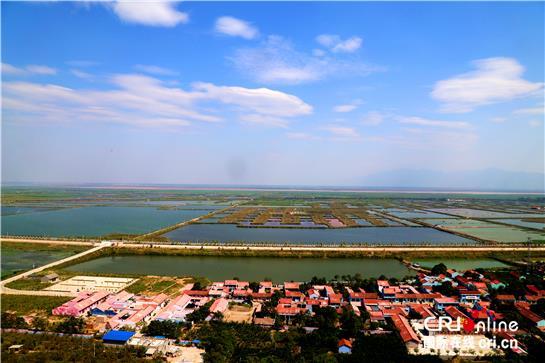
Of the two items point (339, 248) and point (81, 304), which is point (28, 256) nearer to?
point (81, 304)

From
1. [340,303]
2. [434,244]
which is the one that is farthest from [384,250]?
[340,303]

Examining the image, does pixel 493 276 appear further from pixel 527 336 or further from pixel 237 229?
pixel 237 229

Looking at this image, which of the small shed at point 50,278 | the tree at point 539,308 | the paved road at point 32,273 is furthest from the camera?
the small shed at point 50,278

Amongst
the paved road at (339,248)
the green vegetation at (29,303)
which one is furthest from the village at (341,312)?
the paved road at (339,248)

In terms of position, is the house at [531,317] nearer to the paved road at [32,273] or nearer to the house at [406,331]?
the house at [406,331]

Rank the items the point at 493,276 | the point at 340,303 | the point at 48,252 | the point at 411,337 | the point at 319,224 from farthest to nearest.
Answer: the point at 319,224, the point at 48,252, the point at 493,276, the point at 340,303, the point at 411,337

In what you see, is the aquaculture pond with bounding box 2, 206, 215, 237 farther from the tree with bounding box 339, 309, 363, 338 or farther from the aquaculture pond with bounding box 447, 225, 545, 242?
the aquaculture pond with bounding box 447, 225, 545, 242

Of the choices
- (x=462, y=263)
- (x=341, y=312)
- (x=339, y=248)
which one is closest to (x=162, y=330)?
(x=341, y=312)
